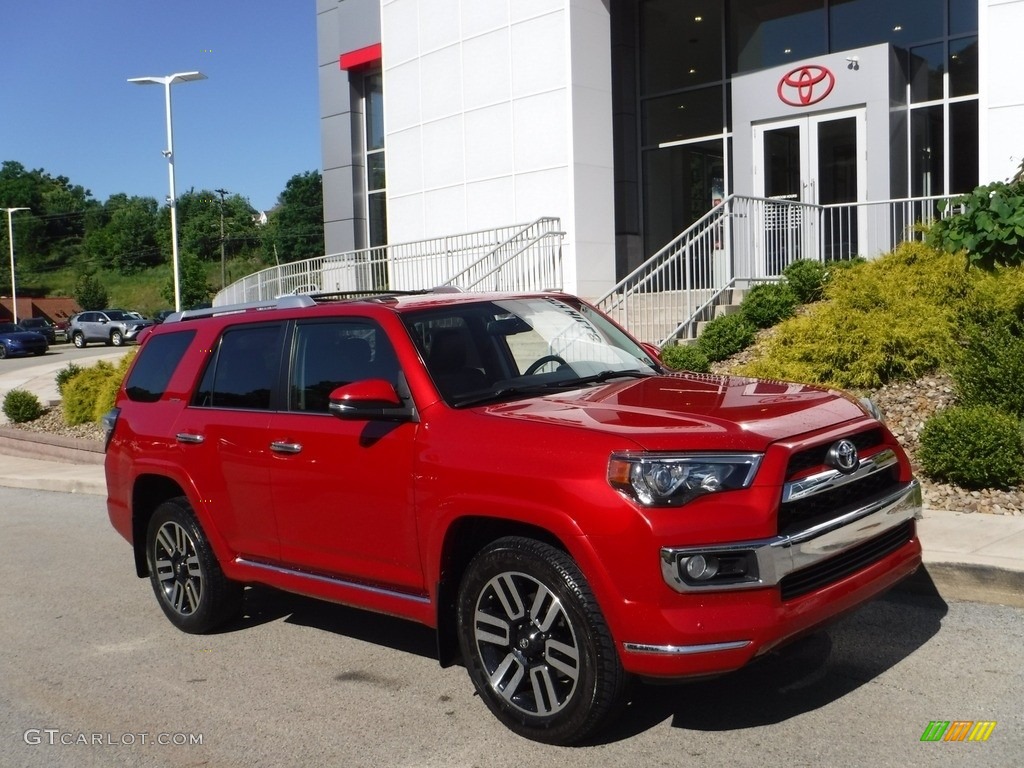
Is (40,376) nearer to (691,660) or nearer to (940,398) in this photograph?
(940,398)

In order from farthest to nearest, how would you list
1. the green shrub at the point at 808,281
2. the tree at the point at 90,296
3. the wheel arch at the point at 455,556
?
the tree at the point at 90,296 → the green shrub at the point at 808,281 → the wheel arch at the point at 455,556

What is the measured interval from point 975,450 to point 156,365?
5.84 meters

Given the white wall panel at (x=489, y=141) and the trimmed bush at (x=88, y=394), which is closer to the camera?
the trimmed bush at (x=88, y=394)

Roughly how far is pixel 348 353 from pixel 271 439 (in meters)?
0.63

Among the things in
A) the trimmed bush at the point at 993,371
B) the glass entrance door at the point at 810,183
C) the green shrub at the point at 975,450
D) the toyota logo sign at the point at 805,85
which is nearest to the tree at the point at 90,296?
the glass entrance door at the point at 810,183

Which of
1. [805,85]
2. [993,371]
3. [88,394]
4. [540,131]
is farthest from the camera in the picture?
[540,131]

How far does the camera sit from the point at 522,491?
14.0 ft

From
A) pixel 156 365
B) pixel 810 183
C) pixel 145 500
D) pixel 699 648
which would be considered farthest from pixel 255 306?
pixel 810 183

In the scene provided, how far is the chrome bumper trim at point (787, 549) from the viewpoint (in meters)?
3.92

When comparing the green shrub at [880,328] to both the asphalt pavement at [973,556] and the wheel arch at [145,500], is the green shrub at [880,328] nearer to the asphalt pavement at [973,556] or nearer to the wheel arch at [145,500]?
the asphalt pavement at [973,556]

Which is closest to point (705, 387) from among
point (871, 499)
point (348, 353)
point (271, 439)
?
point (871, 499)

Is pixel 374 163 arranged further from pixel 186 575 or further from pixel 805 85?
pixel 186 575

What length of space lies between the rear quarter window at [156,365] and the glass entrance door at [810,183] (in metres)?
10.3

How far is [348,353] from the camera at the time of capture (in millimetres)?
5441
